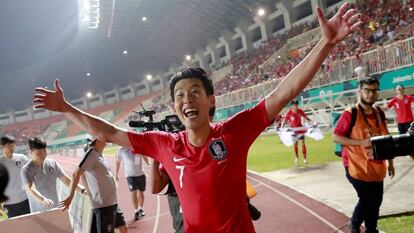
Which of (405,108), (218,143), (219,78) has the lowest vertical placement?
(405,108)

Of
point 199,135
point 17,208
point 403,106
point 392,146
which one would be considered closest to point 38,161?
point 17,208

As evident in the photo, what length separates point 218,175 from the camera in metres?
2.00

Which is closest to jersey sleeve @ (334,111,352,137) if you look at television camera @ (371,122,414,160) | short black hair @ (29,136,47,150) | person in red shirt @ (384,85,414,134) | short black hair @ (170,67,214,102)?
television camera @ (371,122,414,160)

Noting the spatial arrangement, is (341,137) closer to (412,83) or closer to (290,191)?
(290,191)

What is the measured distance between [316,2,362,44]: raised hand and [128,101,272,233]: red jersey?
1.67 feet

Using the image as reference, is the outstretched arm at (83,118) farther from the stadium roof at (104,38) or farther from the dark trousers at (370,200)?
the stadium roof at (104,38)

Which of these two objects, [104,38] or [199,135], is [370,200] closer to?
[199,135]

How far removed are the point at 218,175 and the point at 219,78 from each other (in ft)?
125

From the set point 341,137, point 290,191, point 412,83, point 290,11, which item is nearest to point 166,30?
point 290,11

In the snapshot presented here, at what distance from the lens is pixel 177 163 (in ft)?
7.06

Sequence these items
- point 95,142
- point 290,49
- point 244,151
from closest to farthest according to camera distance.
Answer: point 244,151, point 95,142, point 290,49

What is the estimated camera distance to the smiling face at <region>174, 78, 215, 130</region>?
208 cm

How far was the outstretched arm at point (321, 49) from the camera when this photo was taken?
6.25ft

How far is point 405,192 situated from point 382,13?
57.7ft
